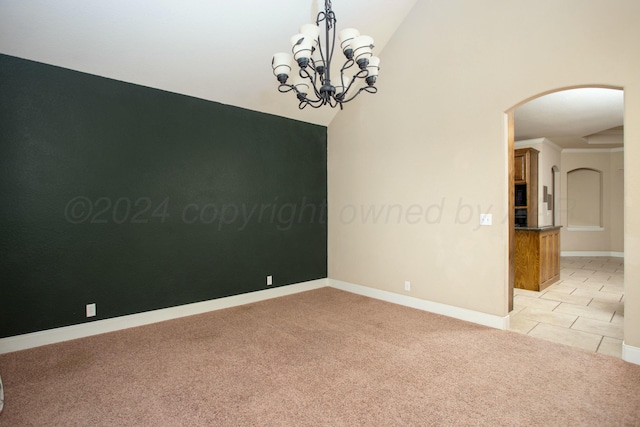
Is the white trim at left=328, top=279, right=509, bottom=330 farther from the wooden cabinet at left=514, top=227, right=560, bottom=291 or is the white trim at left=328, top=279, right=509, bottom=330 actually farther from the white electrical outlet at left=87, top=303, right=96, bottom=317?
the white electrical outlet at left=87, top=303, right=96, bottom=317

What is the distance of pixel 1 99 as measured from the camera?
2943mm

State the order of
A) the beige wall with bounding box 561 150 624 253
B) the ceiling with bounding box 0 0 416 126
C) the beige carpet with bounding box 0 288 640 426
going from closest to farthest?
the beige carpet with bounding box 0 288 640 426 < the ceiling with bounding box 0 0 416 126 < the beige wall with bounding box 561 150 624 253

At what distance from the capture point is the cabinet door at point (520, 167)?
5.84 metres

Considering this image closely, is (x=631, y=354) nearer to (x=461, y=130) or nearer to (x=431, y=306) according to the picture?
(x=431, y=306)

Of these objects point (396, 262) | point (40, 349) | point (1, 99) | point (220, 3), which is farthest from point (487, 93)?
point (40, 349)

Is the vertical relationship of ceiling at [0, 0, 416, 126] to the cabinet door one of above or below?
above

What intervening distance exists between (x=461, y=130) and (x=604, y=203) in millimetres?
7785

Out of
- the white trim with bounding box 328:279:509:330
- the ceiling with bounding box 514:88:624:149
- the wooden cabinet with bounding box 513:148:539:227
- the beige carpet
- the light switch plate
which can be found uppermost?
the ceiling with bounding box 514:88:624:149

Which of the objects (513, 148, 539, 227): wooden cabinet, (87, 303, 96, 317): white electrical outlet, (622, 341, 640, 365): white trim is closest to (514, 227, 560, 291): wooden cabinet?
(513, 148, 539, 227): wooden cabinet

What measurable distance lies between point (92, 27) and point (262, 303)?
351cm

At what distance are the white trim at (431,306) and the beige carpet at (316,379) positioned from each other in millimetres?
124

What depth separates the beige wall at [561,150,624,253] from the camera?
337 inches

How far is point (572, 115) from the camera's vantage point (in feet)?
17.0

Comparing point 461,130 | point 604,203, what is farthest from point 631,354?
point 604,203
